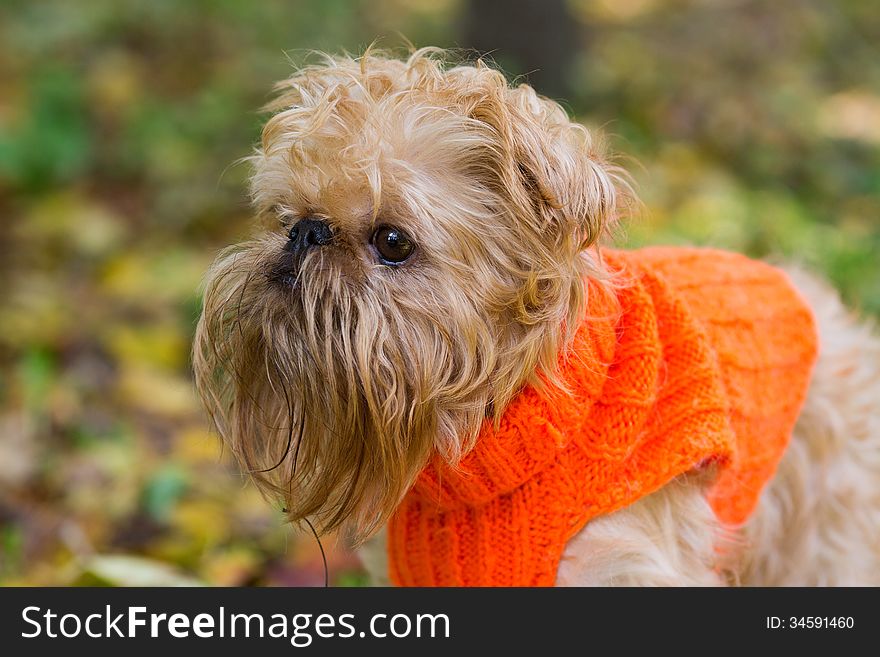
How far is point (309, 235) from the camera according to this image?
237cm

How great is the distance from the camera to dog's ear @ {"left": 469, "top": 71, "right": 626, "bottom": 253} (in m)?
2.29

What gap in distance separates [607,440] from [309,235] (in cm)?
87

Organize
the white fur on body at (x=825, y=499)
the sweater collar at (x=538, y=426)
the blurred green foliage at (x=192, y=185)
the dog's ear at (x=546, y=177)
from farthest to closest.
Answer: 1. the blurred green foliage at (x=192, y=185)
2. the white fur on body at (x=825, y=499)
3. the sweater collar at (x=538, y=426)
4. the dog's ear at (x=546, y=177)

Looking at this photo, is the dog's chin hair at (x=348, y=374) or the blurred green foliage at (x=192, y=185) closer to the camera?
the dog's chin hair at (x=348, y=374)

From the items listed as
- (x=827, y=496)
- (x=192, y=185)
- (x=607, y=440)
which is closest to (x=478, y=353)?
(x=607, y=440)

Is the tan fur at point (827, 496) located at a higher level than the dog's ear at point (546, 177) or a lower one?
lower

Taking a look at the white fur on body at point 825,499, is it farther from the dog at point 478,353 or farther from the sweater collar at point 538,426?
the sweater collar at point 538,426

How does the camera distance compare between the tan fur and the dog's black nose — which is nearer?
the dog's black nose

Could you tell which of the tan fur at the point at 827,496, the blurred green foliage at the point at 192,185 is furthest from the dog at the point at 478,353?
the blurred green foliage at the point at 192,185

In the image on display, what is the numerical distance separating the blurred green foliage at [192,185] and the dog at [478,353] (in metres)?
0.48

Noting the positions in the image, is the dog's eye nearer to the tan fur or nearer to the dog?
the dog

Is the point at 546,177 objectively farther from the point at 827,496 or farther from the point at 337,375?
the point at 827,496

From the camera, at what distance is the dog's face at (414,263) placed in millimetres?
2303

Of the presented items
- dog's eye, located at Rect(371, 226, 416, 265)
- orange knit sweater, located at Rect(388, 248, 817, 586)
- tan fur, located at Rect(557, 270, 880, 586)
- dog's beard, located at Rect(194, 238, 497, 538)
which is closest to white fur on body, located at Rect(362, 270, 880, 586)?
tan fur, located at Rect(557, 270, 880, 586)
